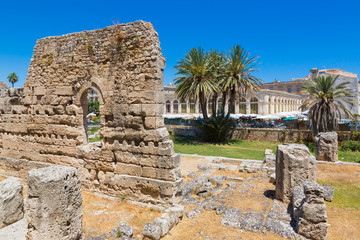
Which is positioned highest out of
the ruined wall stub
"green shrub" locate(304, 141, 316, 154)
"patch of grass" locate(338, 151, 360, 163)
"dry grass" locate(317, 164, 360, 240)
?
the ruined wall stub

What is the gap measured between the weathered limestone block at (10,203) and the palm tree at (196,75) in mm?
14886

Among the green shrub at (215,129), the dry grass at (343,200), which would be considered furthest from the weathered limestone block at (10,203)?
the green shrub at (215,129)

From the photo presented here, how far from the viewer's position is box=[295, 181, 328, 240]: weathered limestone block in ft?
16.1

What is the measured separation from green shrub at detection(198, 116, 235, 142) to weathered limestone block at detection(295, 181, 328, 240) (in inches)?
587

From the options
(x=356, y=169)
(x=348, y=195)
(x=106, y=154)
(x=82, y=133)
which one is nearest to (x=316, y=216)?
(x=348, y=195)

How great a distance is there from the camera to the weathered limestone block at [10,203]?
15.2ft

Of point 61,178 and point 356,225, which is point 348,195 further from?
point 61,178

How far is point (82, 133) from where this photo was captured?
7.65 m

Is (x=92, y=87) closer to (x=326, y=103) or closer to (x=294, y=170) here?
(x=294, y=170)

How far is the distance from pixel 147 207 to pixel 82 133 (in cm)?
322

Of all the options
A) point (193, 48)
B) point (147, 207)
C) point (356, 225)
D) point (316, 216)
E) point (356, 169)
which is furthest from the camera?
point (193, 48)

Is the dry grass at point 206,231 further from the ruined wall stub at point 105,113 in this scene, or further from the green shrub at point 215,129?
the green shrub at point 215,129

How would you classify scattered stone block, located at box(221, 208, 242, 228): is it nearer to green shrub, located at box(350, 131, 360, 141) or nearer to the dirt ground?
the dirt ground

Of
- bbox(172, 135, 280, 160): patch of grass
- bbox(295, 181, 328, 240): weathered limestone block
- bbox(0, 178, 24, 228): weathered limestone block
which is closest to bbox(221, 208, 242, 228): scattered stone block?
bbox(295, 181, 328, 240): weathered limestone block
